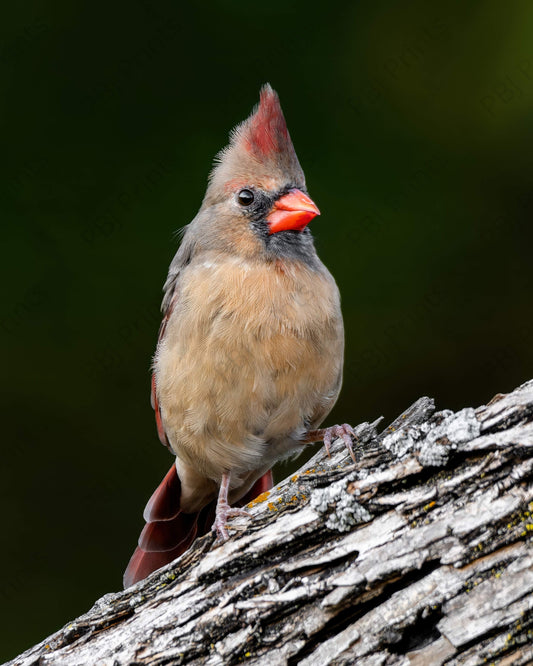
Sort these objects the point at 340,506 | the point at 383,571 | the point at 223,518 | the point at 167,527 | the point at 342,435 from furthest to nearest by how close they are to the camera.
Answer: the point at 167,527 < the point at 342,435 < the point at 223,518 < the point at 340,506 < the point at 383,571

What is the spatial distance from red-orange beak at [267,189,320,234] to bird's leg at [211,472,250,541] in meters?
0.90

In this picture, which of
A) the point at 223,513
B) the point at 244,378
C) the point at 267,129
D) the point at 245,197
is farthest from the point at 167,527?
the point at 267,129

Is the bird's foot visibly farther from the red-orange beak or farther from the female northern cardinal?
the red-orange beak

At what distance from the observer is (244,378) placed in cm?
246

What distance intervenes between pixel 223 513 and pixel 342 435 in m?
0.45

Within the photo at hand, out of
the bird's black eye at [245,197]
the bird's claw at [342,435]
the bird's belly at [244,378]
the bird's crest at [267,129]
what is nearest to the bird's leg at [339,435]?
the bird's claw at [342,435]

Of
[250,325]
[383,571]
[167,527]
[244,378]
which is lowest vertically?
[167,527]

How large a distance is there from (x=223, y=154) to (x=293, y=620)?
167 cm

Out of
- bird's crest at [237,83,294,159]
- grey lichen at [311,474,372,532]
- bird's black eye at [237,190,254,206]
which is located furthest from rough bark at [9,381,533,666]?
bird's crest at [237,83,294,159]

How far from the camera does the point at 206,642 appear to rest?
Answer: 186cm

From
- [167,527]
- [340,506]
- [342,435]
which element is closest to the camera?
[340,506]

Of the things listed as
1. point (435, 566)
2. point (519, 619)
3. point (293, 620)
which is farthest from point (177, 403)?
point (519, 619)

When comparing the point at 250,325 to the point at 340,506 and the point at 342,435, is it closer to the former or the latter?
the point at 342,435

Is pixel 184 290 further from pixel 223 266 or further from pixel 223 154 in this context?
pixel 223 154
